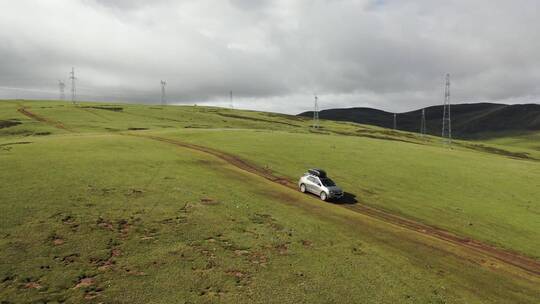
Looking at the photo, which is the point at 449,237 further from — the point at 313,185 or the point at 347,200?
the point at 313,185

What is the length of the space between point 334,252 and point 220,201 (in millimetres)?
11351

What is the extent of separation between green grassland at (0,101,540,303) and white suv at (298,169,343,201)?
162 centimetres

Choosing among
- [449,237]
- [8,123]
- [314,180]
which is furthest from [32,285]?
[8,123]

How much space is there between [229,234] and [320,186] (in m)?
16.0

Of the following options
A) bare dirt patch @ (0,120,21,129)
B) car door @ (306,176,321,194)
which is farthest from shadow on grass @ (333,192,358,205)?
bare dirt patch @ (0,120,21,129)

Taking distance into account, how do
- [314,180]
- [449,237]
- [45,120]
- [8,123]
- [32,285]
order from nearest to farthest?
[32,285] → [449,237] → [314,180] → [8,123] → [45,120]

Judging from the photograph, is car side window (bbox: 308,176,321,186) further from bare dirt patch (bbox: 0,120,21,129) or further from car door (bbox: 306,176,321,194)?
bare dirt patch (bbox: 0,120,21,129)

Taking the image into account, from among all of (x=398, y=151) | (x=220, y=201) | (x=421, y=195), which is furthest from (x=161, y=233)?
(x=398, y=151)

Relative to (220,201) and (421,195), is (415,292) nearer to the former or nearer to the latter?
(220,201)

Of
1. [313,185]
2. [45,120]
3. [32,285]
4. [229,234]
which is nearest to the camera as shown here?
[32,285]

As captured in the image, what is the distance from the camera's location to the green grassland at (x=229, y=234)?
1767 cm

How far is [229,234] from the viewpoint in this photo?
24062 mm

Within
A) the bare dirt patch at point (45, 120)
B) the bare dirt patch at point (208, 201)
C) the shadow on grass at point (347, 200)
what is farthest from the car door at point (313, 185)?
the bare dirt patch at point (45, 120)

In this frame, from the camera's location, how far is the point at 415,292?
19.3m
